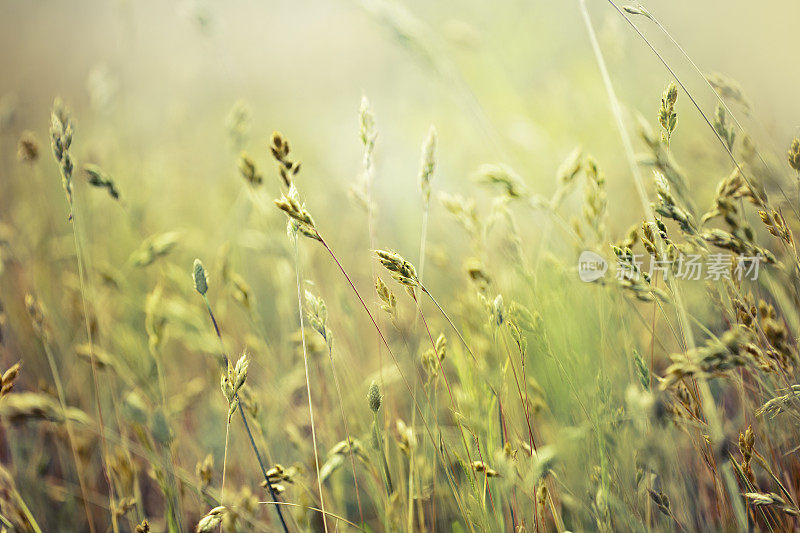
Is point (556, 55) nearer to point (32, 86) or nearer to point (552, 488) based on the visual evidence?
point (552, 488)

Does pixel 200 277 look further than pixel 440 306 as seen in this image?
No

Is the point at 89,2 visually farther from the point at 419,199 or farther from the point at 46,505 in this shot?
the point at 46,505

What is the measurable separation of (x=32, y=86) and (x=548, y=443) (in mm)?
5063

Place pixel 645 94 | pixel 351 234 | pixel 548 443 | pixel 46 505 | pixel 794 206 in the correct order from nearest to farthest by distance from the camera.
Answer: pixel 794 206 → pixel 548 443 → pixel 46 505 → pixel 645 94 → pixel 351 234

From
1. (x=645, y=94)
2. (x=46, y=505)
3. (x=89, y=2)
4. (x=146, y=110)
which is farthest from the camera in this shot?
(x=89, y=2)

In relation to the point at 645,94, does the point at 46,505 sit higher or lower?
lower

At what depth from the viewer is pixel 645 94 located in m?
1.69

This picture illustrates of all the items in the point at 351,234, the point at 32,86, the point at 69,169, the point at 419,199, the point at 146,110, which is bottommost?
the point at 32,86

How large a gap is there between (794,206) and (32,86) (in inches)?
207

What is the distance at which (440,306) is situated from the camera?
1014mm

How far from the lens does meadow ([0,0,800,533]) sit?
730 millimetres

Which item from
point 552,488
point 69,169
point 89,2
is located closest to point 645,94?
point 552,488

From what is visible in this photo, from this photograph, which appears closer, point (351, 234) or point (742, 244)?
point (742, 244)

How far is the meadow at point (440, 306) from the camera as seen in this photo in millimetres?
730
